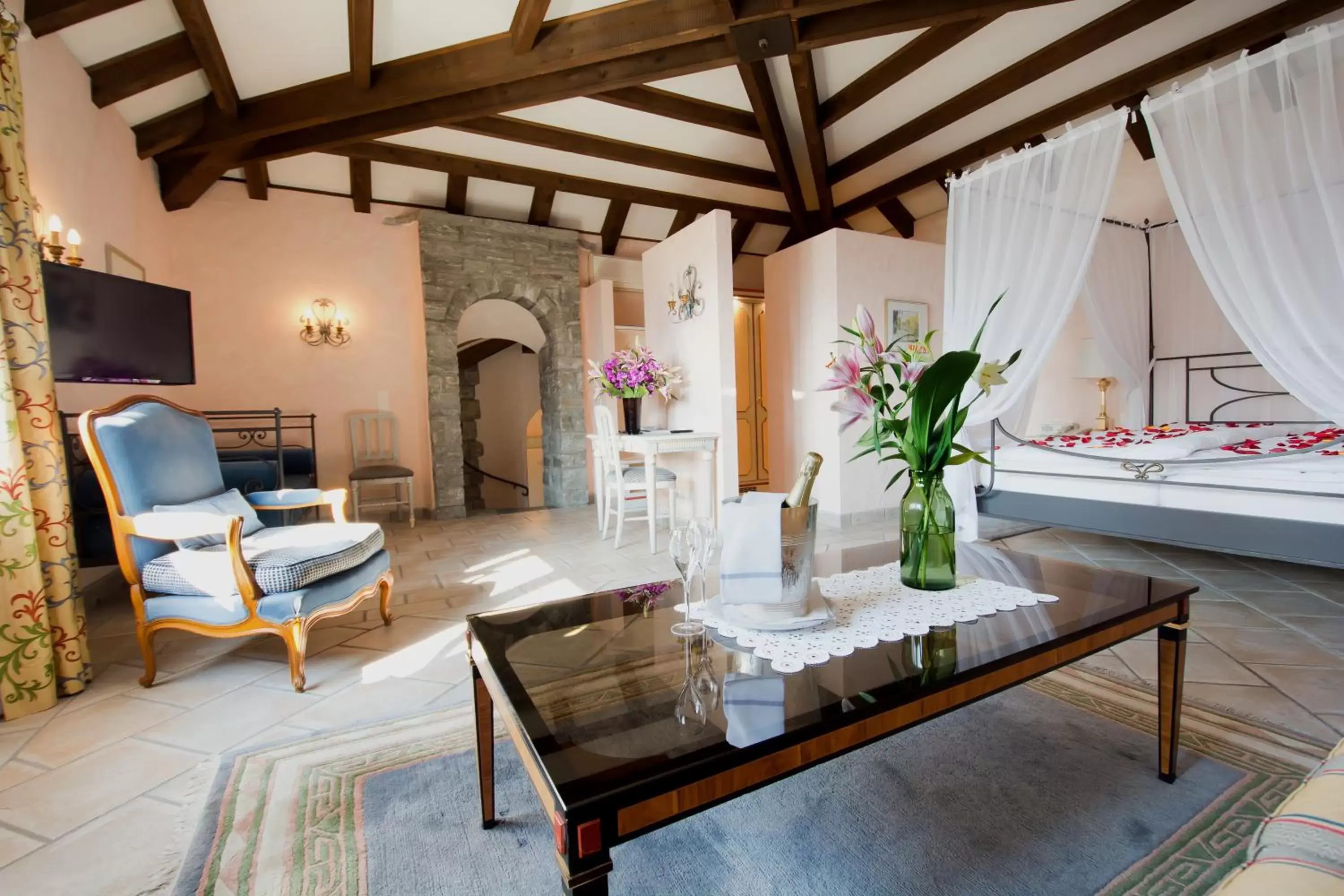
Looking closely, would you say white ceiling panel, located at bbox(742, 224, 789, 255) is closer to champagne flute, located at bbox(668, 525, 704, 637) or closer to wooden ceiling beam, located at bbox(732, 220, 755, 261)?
wooden ceiling beam, located at bbox(732, 220, 755, 261)

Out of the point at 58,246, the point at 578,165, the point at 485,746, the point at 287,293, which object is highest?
the point at 578,165

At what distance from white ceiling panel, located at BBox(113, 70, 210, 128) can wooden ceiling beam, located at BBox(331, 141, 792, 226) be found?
2.83 feet

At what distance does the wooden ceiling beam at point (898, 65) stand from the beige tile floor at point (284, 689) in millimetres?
3359

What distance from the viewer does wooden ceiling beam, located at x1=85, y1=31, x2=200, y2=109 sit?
346 centimetres

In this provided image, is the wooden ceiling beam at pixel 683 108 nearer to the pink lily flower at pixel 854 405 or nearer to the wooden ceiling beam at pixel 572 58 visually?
the wooden ceiling beam at pixel 572 58

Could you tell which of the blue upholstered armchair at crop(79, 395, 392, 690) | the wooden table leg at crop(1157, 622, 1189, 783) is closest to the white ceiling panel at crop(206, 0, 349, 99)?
the blue upholstered armchair at crop(79, 395, 392, 690)

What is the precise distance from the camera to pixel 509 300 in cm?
655

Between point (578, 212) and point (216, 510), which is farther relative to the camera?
point (578, 212)

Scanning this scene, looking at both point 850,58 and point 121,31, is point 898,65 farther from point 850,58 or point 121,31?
point 121,31

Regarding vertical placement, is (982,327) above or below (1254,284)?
below

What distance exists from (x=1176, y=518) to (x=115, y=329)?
534 centimetres

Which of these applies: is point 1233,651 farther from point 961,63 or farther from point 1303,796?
point 961,63

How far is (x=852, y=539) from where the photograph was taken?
4340 mm

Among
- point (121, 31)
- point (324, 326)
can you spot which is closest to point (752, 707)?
point (121, 31)
